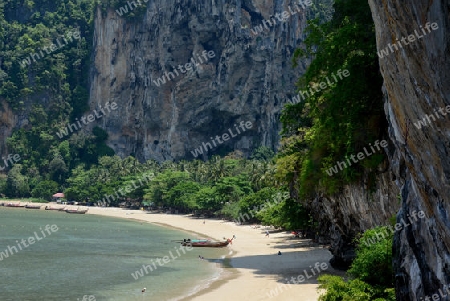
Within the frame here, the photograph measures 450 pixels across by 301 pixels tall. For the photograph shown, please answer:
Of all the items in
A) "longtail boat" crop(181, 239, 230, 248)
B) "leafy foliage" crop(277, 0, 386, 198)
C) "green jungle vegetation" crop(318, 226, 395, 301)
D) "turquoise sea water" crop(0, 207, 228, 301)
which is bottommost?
"longtail boat" crop(181, 239, 230, 248)

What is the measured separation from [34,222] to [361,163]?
2183 inches

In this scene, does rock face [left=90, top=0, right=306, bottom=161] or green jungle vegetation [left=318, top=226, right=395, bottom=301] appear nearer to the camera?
green jungle vegetation [left=318, top=226, right=395, bottom=301]

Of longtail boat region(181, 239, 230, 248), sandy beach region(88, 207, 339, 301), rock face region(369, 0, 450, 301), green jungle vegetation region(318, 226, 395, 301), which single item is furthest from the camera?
longtail boat region(181, 239, 230, 248)

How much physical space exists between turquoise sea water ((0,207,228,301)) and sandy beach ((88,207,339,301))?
4.81 ft

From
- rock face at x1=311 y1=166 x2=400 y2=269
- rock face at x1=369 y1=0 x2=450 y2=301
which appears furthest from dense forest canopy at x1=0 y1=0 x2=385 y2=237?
rock face at x1=369 y1=0 x2=450 y2=301

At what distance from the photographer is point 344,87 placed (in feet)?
59.8

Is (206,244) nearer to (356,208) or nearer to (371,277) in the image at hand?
(356,208)

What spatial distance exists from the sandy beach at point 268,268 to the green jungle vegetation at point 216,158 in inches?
Result: 92.1

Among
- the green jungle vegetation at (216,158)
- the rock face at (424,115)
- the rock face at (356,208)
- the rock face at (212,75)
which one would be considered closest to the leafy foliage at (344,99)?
the green jungle vegetation at (216,158)

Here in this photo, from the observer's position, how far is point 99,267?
3183 centimetres

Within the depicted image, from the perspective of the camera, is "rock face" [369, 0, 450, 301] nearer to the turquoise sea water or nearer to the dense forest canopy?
the dense forest canopy

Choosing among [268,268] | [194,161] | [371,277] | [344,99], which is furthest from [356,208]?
[194,161]

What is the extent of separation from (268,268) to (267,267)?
46cm

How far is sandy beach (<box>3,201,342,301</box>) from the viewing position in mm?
22031
